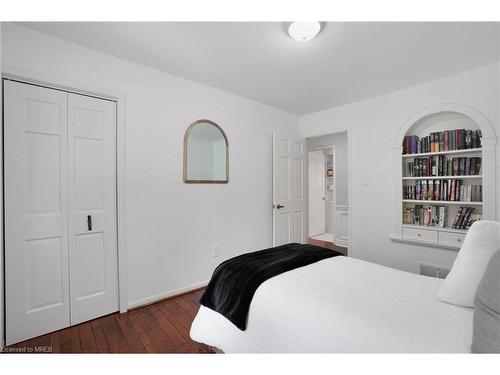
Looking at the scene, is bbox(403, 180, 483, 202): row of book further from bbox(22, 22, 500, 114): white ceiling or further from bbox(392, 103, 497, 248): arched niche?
bbox(22, 22, 500, 114): white ceiling

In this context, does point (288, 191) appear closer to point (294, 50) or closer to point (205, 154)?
point (205, 154)

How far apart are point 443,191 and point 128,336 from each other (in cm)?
346

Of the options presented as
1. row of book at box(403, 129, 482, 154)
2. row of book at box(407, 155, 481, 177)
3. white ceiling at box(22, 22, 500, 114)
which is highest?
white ceiling at box(22, 22, 500, 114)

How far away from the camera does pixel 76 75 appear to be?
6.49 ft

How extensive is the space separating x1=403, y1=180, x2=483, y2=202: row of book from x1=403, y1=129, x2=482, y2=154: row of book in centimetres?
38

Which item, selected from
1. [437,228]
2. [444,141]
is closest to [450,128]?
[444,141]

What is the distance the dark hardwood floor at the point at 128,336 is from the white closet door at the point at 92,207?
0.16 meters

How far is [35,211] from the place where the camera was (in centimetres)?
184

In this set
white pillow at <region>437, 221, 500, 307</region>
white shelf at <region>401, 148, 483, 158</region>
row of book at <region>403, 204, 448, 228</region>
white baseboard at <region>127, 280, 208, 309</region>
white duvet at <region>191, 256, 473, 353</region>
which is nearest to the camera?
white duvet at <region>191, 256, 473, 353</region>

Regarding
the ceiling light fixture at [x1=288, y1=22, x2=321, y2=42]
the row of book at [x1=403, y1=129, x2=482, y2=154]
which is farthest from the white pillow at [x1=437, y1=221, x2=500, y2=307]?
the row of book at [x1=403, y1=129, x2=482, y2=154]

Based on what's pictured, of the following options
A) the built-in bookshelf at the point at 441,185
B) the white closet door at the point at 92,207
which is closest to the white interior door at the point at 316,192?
the built-in bookshelf at the point at 441,185

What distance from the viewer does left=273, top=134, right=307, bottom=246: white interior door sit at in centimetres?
343

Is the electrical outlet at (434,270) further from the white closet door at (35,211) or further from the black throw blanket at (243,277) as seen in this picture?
the white closet door at (35,211)

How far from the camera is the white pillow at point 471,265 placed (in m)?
1.14
